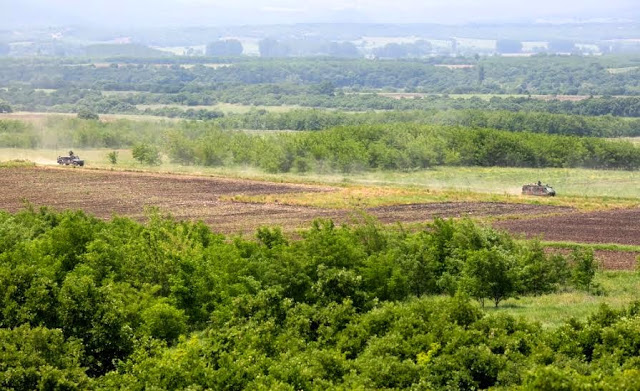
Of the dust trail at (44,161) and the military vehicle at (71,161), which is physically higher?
the military vehicle at (71,161)

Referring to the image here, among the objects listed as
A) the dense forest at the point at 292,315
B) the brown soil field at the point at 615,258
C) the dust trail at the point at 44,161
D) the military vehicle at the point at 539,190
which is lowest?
the dust trail at the point at 44,161

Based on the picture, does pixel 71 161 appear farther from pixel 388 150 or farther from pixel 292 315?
pixel 292 315

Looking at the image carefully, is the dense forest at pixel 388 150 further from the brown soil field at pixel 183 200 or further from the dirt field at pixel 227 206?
the dirt field at pixel 227 206

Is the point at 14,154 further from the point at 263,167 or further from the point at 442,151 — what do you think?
the point at 442,151

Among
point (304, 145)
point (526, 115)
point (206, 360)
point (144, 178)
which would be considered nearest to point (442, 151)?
point (304, 145)

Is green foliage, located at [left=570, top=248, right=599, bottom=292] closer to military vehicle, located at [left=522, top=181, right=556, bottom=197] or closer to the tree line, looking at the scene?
military vehicle, located at [left=522, top=181, right=556, bottom=197]

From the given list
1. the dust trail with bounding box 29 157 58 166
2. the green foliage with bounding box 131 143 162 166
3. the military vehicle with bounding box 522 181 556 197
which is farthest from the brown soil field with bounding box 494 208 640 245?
the dust trail with bounding box 29 157 58 166

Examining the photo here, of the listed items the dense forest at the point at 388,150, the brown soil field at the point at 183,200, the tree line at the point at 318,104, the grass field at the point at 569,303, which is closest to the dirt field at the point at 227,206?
the brown soil field at the point at 183,200
